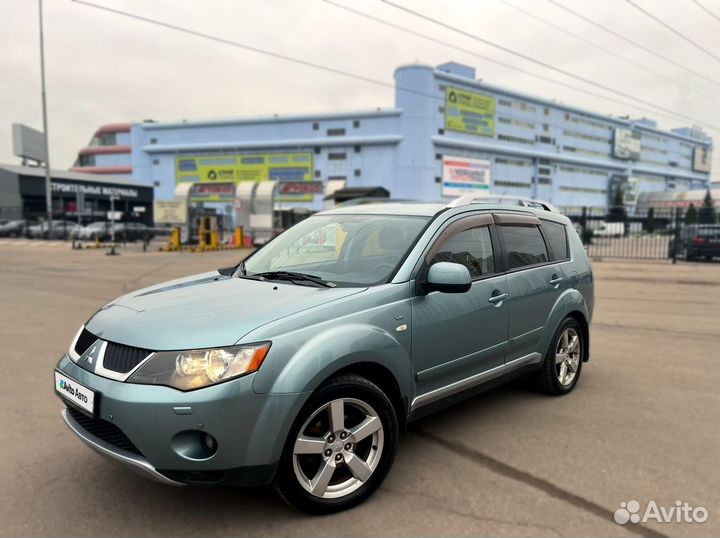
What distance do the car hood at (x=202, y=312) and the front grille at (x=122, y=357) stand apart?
3 centimetres

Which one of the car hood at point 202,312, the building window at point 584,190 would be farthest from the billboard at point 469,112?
the car hood at point 202,312

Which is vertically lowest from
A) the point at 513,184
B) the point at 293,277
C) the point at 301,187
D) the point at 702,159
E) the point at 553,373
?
the point at 553,373

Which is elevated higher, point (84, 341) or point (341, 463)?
point (84, 341)

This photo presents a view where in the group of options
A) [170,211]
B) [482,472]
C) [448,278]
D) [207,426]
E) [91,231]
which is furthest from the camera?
[170,211]

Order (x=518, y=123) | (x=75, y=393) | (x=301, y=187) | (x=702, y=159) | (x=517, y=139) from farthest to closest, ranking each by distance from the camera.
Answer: (x=702, y=159), (x=518, y=123), (x=517, y=139), (x=301, y=187), (x=75, y=393)

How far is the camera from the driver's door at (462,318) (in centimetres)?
326

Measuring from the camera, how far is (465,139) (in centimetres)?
7181

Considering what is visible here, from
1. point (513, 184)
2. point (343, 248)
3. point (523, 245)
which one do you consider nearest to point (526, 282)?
point (523, 245)

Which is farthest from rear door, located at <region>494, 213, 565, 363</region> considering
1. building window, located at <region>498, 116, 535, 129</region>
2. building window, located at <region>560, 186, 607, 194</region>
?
building window, located at <region>560, 186, 607, 194</region>

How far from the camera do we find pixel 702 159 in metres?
117

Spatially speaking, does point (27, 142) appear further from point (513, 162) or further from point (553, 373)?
point (513, 162)

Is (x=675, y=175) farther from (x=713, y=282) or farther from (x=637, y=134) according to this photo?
(x=713, y=282)

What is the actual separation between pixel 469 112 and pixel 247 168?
106ft

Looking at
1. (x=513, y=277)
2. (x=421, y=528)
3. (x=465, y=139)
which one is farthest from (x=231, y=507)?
(x=465, y=139)
